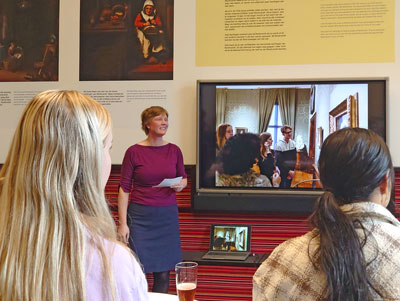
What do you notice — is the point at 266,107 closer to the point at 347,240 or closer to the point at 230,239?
the point at 230,239

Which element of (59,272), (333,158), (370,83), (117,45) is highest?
(117,45)

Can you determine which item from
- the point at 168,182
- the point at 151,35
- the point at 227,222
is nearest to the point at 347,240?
the point at 168,182

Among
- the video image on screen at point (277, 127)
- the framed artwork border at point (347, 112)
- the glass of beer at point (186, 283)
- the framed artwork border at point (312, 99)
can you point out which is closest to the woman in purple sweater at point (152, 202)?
the video image on screen at point (277, 127)

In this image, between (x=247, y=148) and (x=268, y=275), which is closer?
(x=268, y=275)

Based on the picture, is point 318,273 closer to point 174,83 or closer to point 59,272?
point 59,272

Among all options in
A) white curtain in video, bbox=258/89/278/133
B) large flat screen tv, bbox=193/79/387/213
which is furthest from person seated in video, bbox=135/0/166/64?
white curtain in video, bbox=258/89/278/133

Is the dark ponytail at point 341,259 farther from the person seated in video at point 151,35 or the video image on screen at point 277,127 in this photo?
the person seated in video at point 151,35

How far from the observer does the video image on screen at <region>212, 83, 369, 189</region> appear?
12.3ft

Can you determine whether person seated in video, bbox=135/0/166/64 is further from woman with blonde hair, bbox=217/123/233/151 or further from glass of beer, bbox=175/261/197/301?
glass of beer, bbox=175/261/197/301

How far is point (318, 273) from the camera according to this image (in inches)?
45.2

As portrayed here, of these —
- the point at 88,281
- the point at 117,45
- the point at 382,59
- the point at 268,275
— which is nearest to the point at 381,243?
the point at 268,275

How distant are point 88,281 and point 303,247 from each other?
528mm

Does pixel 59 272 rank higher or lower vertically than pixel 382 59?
lower

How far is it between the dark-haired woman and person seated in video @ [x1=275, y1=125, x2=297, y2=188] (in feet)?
8.46
